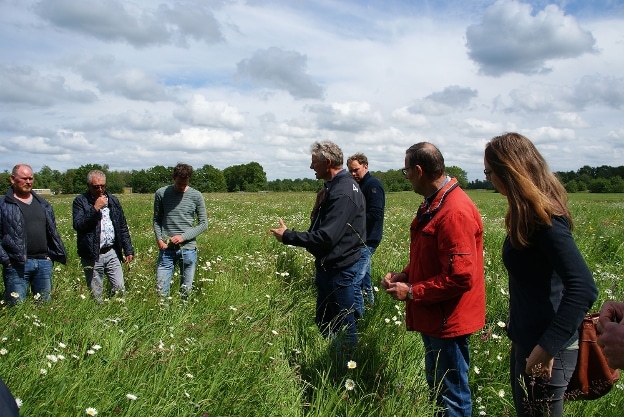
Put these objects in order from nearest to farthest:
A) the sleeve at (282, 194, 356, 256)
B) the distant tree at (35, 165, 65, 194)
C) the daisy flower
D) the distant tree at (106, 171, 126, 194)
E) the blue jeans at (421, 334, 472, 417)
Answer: the blue jeans at (421, 334, 472, 417), the daisy flower, the sleeve at (282, 194, 356, 256), the distant tree at (106, 171, 126, 194), the distant tree at (35, 165, 65, 194)

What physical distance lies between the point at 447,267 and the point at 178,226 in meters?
4.24

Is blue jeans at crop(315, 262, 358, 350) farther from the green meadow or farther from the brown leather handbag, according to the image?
the brown leather handbag

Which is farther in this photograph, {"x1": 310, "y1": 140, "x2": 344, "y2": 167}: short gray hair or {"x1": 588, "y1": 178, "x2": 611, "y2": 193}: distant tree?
{"x1": 588, "y1": 178, "x2": 611, "y2": 193}: distant tree

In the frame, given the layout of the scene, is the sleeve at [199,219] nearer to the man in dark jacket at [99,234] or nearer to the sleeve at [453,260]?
the man in dark jacket at [99,234]

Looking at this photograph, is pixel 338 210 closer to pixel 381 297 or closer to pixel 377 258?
pixel 381 297

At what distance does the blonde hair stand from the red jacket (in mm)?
416

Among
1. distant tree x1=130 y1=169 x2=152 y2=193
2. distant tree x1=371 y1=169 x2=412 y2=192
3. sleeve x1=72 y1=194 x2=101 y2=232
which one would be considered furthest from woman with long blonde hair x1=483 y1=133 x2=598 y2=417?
distant tree x1=130 y1=169 x2=152 y2=193

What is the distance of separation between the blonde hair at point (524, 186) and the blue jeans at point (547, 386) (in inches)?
25.8

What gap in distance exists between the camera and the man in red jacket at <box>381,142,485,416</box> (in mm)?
2914

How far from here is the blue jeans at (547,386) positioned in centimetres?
252

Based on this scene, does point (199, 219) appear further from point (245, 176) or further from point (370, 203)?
point (245, 176)

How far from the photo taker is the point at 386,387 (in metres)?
3.45

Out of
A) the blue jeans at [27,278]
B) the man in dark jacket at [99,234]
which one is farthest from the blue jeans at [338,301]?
the blue jeans at [27,278]

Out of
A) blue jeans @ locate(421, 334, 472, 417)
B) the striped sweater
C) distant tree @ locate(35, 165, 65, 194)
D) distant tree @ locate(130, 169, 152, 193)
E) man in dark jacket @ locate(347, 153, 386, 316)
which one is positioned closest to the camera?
blue jeans @ locate(421, 334, 472, 417)
